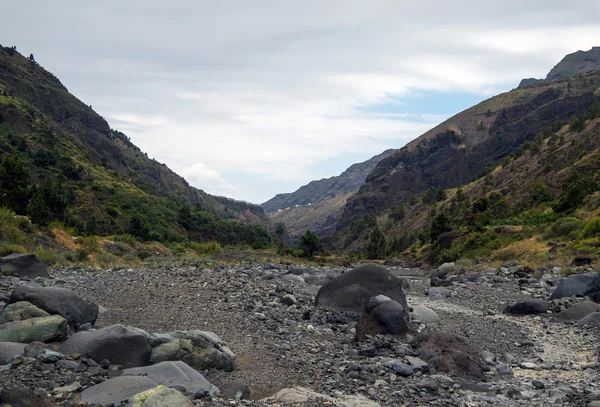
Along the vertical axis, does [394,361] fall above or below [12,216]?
below

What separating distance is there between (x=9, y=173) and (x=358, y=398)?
36.9 meters

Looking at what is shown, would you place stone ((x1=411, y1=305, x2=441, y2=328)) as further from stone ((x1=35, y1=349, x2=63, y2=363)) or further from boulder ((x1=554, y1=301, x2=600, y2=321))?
stone ((x1=35, y1=349, x2=63, y2=363))

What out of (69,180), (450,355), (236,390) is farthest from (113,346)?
(69,180)

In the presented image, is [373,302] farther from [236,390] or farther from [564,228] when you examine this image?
[564,228]

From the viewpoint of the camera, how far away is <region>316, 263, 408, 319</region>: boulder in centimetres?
1389

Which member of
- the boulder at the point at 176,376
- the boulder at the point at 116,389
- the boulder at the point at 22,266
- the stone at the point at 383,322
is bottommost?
the stone at the point at 383,322

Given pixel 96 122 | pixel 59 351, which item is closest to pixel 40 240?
pixel 59 351

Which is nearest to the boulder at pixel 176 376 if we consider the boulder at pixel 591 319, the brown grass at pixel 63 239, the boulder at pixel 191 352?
the boulder at pixel 191 352

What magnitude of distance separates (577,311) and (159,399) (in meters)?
14.1

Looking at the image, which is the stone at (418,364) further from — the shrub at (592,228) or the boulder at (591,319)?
the shrub at (592,228)

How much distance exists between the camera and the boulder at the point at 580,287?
17703mm

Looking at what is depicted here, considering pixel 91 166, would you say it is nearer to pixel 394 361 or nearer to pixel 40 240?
pixel 40 240

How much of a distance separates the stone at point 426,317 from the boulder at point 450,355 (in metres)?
3.17

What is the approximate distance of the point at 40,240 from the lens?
89.4 ft
